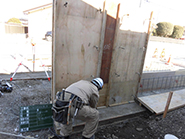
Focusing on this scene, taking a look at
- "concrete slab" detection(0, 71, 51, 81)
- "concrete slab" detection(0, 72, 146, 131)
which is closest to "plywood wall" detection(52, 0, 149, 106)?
"concrete slab" detection(0, 72, 146, 131)

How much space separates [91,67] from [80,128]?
159 centimetres

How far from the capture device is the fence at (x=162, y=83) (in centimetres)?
570

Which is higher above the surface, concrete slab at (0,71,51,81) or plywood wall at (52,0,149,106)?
plywood wall at (52,0,149,106)

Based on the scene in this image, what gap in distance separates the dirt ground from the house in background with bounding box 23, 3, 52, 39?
15356 mm

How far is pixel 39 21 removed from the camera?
1811cm

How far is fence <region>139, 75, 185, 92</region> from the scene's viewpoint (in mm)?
5700

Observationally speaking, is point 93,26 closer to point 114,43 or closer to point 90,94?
point 114,43

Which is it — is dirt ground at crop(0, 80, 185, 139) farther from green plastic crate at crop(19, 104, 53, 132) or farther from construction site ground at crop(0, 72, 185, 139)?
green plastic crate at crop(19, 104, 53, 132)

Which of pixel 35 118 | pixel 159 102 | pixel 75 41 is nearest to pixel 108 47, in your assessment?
pixel 75 41

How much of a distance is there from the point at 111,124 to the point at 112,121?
9 centimetres

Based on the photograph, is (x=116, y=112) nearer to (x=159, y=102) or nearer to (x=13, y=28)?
(x=159, y=102)

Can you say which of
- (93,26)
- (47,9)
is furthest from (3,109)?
(47,9)

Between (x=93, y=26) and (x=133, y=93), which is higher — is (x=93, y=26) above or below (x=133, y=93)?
above

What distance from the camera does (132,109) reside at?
4.21 m
